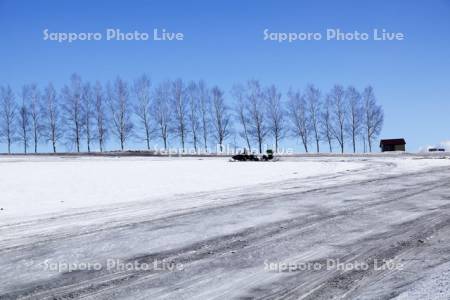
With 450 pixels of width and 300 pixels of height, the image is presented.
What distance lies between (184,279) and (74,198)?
906cm

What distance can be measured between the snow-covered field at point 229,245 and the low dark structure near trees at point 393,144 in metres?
55.8

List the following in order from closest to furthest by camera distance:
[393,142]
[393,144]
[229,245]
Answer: [229,245]
[393,144]
[393,142]

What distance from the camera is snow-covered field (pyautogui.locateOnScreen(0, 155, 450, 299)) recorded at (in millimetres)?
4484

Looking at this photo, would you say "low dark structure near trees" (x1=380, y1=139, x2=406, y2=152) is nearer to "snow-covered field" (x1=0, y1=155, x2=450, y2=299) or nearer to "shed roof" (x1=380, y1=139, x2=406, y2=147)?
"shed roof" (x1=380, y1=139, x2=406, y2=147)

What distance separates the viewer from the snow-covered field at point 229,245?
448 cm

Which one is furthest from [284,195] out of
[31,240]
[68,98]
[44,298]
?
[68,98]

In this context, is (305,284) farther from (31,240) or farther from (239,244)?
(31,240)

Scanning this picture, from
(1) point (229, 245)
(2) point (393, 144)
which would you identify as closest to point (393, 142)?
(2) point (393, 144)

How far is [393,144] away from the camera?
65312 millimetres

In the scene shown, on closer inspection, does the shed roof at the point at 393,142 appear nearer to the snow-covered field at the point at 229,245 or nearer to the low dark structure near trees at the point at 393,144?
the low dark structure near trees at the point at 393,144

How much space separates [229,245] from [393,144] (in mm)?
63995

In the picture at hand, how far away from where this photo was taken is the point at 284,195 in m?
11.8

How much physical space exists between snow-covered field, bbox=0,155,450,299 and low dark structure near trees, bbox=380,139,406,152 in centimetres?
5583

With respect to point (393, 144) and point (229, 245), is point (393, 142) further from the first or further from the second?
point (229, 245)
